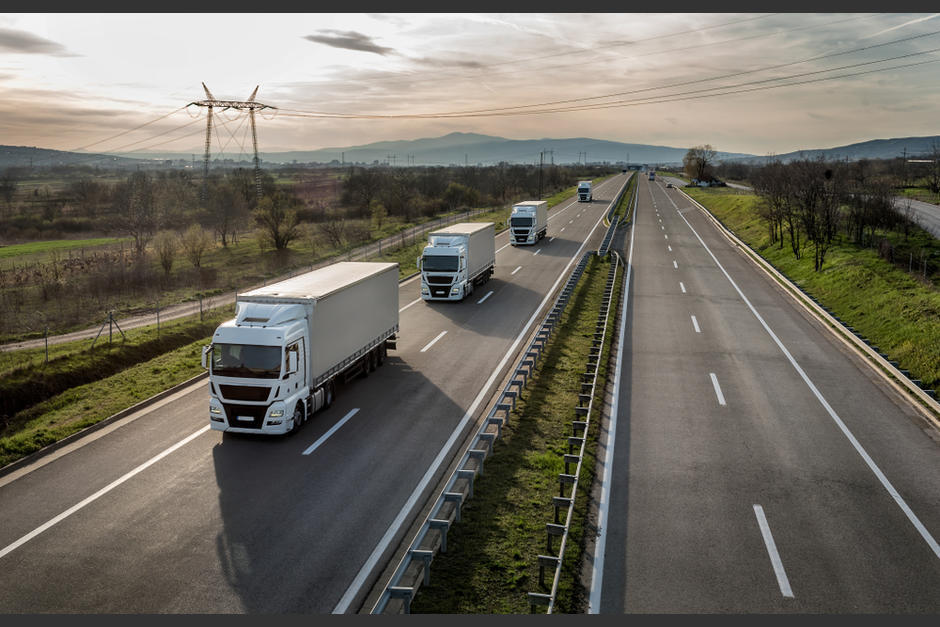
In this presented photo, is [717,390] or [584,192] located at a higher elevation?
[584,192]

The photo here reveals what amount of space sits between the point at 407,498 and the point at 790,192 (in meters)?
39.0

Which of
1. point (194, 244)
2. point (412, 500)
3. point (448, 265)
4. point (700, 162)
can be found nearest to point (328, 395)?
point (412, 500)

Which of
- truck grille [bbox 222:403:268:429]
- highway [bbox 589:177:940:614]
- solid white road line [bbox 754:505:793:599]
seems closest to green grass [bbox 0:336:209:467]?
truck grille [bbox 222:403:268:429]

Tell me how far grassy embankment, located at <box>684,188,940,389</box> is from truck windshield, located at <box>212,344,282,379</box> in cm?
1915

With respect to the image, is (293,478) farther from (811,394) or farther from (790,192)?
(790,192)

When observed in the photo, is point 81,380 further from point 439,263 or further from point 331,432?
point 439,263

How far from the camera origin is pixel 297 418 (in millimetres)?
15602

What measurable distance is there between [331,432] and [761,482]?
10.0 meters

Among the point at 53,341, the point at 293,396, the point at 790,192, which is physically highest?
the point at 790,192

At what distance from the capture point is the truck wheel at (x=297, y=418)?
608 inches

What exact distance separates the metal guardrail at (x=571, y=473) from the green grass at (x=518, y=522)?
0.64ft

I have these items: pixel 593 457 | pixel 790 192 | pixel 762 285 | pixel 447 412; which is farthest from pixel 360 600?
pixel 790 192

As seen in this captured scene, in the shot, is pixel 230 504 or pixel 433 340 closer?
pixel 230 504

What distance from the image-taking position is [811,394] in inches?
733
